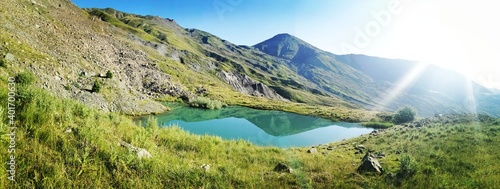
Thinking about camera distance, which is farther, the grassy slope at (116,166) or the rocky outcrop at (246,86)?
the rocky outcrop at (246,86)

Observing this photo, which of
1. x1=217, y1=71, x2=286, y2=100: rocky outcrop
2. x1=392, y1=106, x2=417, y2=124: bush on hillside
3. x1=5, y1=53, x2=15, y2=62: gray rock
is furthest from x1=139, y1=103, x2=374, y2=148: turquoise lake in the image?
x1=217, y1=71, x2=286, y2=100: rocky outcrop

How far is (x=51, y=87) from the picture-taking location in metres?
37.2

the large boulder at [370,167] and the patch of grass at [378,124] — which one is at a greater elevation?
the large boulder at [370,167]

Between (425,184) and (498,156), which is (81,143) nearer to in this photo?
(425,184)

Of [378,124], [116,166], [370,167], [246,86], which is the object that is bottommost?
[378,124]

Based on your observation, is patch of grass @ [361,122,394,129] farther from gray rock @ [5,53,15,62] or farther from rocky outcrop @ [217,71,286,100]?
rocky outcrop @ [217,71,286,100]

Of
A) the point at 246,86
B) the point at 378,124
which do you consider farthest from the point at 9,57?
the point at 246,86

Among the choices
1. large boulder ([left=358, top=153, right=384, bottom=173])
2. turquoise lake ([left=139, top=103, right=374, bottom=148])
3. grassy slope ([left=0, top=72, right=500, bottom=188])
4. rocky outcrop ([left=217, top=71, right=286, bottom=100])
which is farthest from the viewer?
rocky outcrop ([left=217, top=71, right=286, bottom=100])

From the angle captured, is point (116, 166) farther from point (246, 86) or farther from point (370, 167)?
point (246, 86)

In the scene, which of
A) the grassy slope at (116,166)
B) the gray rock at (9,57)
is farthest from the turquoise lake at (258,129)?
the grassy slope at (116,166)

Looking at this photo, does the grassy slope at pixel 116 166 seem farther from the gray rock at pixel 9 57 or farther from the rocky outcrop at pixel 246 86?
the rocky outcrop at pixel 246 86

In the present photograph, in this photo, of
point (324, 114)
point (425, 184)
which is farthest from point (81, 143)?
point (324, 114)

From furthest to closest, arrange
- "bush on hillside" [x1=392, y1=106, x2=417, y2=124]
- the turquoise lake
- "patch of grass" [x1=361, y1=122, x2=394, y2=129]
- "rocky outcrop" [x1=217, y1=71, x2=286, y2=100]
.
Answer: "rocky outcrop" [x1=217, y1=71, x2=286, y2=100], "patch of grass" [x1=361, y1=122, x2=394, y2=129], "bush on hillside" [x1=392, y1=106, x2=417, y2=124], the turquoise lake

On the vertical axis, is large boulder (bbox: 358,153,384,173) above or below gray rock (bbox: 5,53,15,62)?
below
